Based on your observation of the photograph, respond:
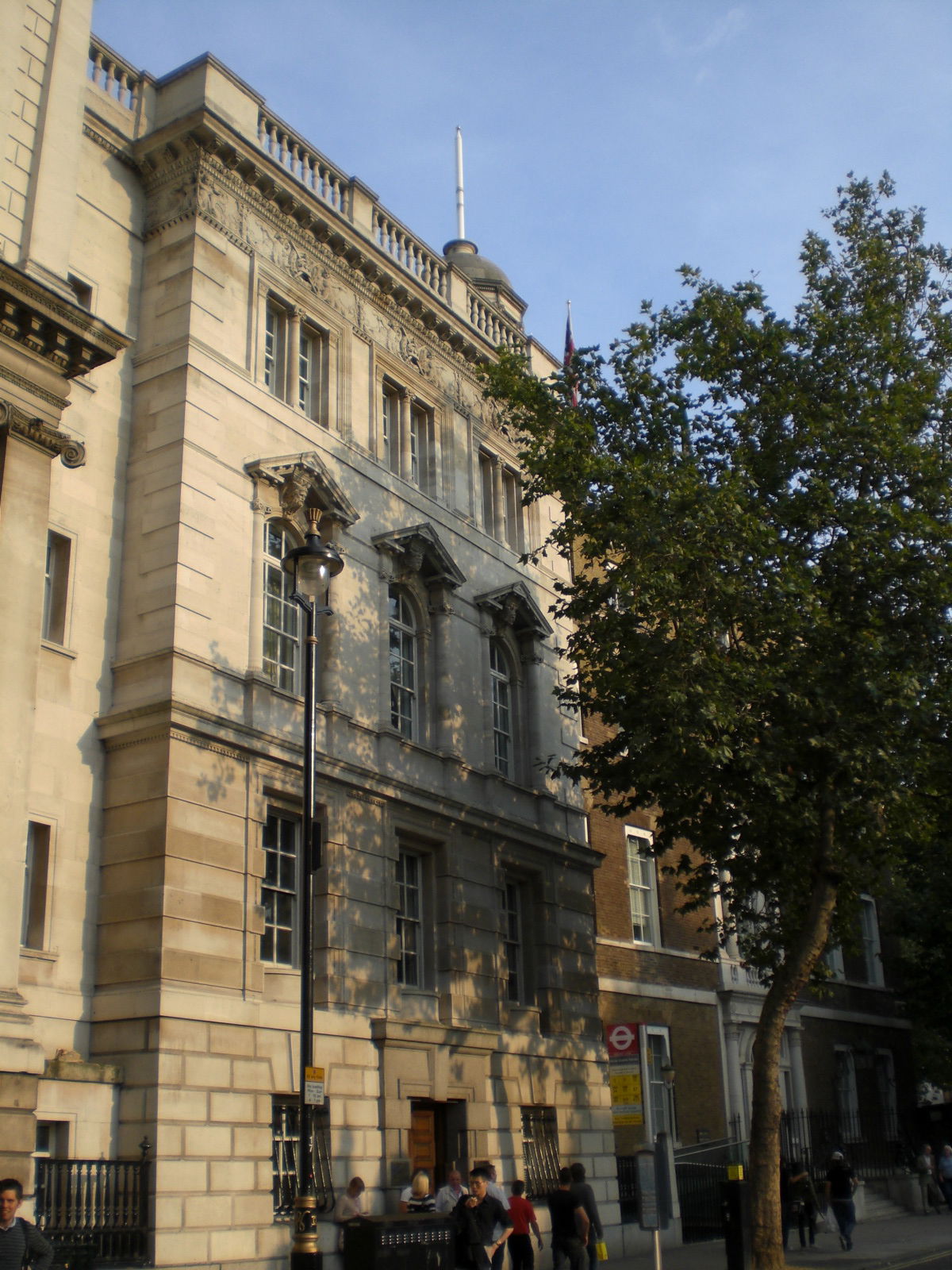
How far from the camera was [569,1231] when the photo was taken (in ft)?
52.8

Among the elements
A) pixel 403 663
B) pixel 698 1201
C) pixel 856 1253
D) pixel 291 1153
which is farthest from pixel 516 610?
pixel 856 1253

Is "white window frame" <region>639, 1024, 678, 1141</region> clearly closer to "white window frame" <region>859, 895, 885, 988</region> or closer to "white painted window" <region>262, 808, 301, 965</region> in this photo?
"white painted window" <region>262, 808, 301, 965</region>

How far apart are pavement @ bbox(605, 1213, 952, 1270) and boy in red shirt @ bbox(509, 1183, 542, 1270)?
557cm

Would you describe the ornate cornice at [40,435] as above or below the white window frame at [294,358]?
below

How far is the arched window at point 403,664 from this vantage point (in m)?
22.7

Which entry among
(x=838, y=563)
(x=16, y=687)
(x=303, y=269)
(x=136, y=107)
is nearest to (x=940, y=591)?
(x=838, y=563)

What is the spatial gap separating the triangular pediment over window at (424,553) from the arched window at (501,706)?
2317 millimetres

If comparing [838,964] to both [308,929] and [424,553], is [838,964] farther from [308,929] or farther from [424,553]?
[308,929]

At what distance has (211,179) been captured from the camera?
2077cm

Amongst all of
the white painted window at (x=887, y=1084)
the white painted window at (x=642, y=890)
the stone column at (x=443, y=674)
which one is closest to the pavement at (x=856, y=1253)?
the white painted window at (x=642, y=890)

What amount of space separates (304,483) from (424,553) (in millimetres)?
3413

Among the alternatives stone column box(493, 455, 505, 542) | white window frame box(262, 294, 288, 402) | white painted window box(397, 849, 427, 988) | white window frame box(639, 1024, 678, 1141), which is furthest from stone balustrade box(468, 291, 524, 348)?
white window frame box(639, 1024, 678, 1141)

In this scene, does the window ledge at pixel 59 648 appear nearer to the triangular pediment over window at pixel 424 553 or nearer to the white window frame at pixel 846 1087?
the triangular pediment over window at pixel 424 553

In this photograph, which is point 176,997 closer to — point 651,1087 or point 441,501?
point 441,501
